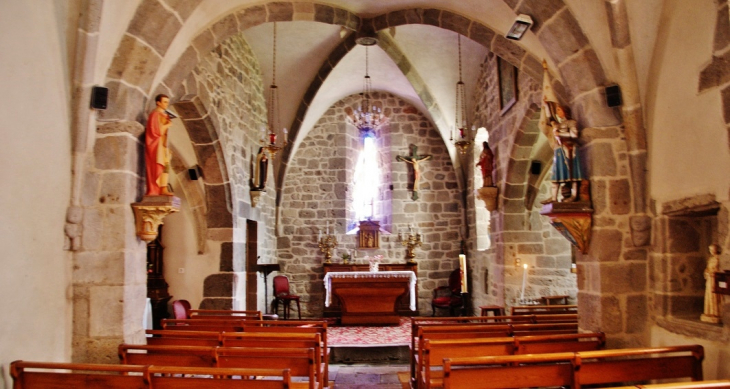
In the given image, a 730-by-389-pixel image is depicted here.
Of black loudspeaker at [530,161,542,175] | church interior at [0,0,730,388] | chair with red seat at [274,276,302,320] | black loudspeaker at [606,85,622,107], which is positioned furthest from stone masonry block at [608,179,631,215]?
chair with red seat at [274,276,302,320]

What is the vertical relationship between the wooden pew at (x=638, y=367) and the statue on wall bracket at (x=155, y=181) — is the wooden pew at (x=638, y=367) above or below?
below

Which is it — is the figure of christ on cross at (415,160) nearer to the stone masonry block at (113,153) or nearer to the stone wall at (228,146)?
the stone wall at (228,146)

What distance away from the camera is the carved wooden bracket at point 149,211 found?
4.43 m

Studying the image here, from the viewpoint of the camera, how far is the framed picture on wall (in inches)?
A: 301

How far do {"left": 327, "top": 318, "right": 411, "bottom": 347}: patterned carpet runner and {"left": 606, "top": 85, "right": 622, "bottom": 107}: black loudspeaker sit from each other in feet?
13.7

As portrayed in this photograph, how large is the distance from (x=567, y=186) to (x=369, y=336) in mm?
4577

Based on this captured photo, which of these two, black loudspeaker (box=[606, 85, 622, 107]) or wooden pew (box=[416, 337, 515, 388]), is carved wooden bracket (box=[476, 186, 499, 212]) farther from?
wooden pew (box=[416, 337, 515, 388])

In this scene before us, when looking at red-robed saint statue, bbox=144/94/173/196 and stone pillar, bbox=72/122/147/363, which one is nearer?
stone pillar, bbox=72/122/147/363

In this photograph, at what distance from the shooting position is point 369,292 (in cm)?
932

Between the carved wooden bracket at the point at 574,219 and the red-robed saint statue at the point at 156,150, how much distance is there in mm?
3228

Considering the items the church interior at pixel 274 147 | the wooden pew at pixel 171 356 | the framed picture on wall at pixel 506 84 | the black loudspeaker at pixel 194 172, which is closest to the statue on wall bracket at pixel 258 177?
the church interior at pixel 274 147

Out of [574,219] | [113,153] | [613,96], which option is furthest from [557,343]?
[113,153]

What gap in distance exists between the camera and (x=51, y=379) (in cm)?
331

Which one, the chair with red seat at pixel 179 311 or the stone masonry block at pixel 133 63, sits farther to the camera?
the chair with red seat at pixel 179 311
